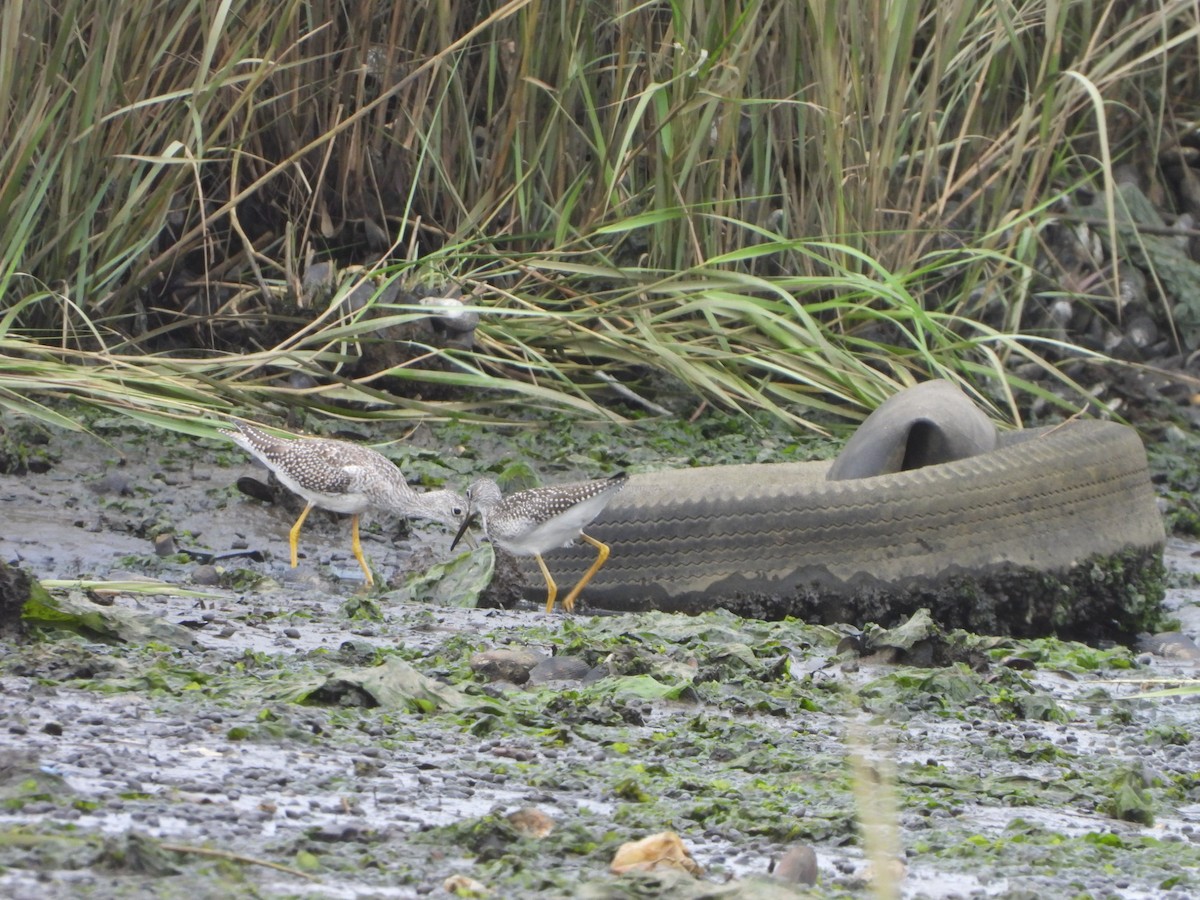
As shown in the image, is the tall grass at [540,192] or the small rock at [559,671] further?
the tall grass at [540,192]

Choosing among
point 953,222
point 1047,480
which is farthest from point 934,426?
point 953,222

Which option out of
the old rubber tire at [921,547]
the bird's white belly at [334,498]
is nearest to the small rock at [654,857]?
the old rubber tire at [921,547]

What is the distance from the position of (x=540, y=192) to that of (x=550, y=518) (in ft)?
8.56

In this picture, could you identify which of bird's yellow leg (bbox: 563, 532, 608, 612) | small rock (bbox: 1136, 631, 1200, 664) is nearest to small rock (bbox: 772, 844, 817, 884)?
small rock (bbox: 1136, 631, 1200, 664)

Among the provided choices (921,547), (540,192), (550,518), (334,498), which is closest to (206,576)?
(334,498)

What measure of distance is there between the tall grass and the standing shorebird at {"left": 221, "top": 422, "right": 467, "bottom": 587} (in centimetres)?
67

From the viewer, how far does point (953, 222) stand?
920 cm

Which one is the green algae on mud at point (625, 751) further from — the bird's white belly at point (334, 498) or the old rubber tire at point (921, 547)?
the bird's white belly at point (334, 498)

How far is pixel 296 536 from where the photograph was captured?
249 inches

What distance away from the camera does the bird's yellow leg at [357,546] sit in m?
5.90

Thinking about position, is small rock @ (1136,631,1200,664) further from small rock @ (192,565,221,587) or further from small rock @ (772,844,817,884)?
small rock @ (772,844,817,884)

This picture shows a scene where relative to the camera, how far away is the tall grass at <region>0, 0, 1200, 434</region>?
23.5ft

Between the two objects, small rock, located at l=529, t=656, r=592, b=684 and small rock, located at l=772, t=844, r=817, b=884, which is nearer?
small rock, located at l=772, t=844, r=817, b=884

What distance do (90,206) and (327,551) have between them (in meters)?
1.78
